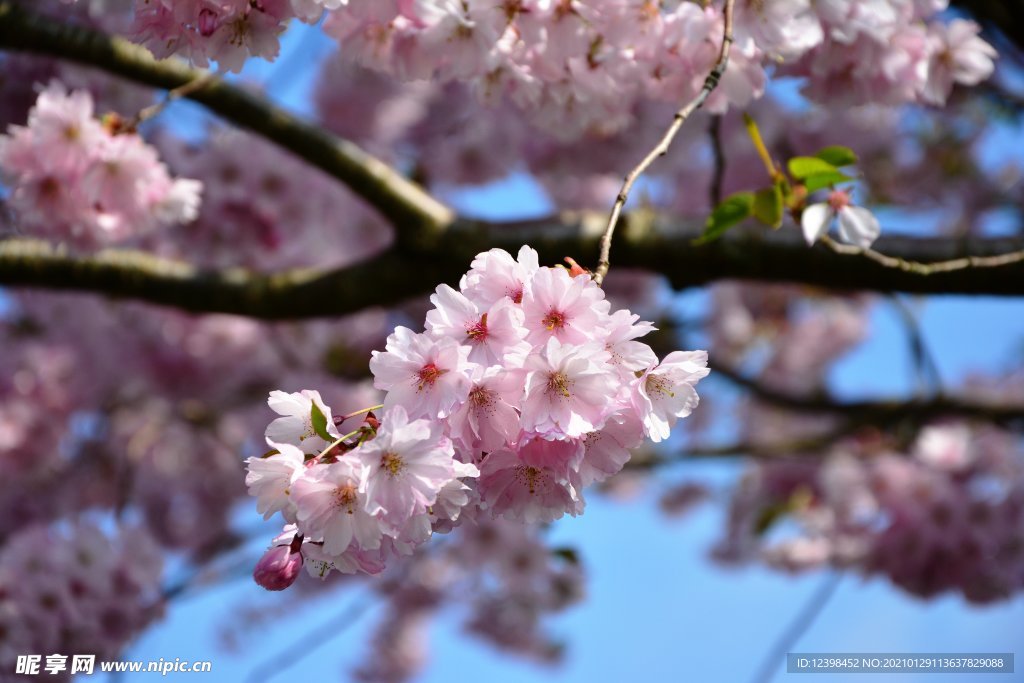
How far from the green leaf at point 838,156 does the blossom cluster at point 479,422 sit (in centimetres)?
60

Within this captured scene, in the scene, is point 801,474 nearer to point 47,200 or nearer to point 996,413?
point 996,413

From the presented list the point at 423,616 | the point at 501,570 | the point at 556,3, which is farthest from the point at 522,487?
the point at 423,616

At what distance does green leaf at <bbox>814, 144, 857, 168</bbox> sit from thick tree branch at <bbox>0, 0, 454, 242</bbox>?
3.43 feet

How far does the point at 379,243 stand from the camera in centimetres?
467

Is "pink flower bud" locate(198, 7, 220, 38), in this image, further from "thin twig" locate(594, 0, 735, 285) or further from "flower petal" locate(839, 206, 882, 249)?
"flower petal" locate(839, 206, 882, 249)

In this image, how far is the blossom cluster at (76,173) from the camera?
1.76 meters

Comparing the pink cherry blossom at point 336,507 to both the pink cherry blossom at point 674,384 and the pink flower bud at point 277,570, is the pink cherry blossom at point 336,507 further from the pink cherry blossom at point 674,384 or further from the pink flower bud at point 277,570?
the pink cherry blossom at point 674,384

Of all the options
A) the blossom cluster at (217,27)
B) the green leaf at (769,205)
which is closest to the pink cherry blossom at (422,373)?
the blossom cluster at (217,27)

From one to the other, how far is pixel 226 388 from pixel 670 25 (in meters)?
3.41

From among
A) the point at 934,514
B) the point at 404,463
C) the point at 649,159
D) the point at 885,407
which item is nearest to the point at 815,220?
the point at 649,159

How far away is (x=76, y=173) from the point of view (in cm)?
180

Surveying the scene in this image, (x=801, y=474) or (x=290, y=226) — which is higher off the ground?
(x=290, y=226)

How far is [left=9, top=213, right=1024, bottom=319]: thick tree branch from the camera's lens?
6.10ft

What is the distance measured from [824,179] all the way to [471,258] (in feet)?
3.14
